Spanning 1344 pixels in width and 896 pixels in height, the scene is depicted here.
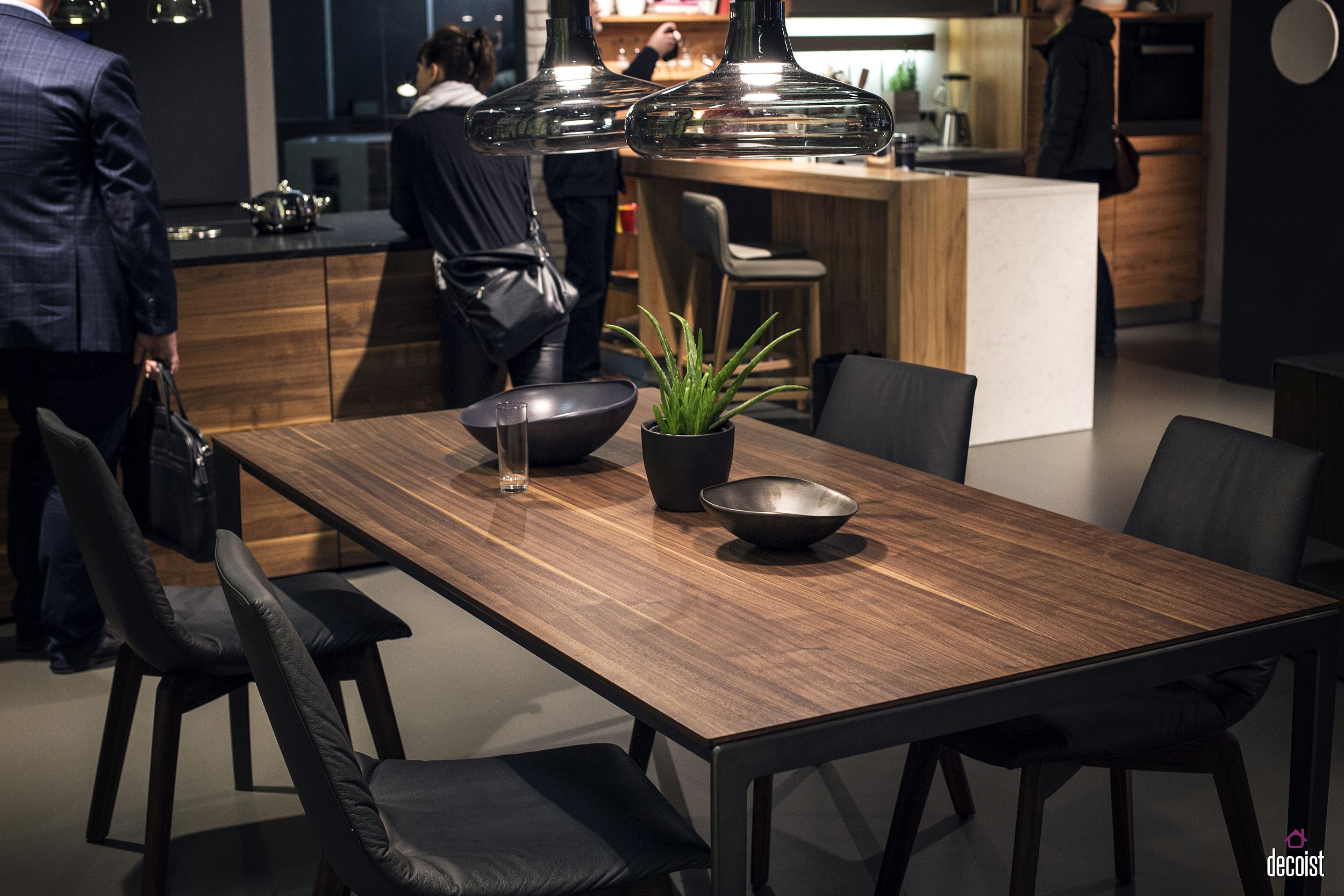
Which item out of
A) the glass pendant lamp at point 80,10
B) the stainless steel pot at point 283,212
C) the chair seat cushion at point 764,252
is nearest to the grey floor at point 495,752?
the stainless steel pot at point 283,212

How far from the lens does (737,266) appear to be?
230 inches

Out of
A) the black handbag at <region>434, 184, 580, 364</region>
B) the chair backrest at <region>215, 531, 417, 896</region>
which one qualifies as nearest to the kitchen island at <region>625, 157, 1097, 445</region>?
the black handbag at <region>434, 184, 580, 364</region>

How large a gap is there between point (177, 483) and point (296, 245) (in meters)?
1.07

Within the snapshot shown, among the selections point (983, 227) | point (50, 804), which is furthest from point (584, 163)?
point (50, 804)

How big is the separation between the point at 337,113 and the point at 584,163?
5.62 feet

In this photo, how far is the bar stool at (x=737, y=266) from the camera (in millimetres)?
5797

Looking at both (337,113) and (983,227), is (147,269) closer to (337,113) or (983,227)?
(983,227)

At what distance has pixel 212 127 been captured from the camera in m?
6.96

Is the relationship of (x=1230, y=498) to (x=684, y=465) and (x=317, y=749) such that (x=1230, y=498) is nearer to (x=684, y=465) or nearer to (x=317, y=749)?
(x=684, y=465)

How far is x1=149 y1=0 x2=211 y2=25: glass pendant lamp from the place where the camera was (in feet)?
15.1

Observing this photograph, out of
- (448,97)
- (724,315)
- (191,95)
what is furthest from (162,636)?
(191,95)

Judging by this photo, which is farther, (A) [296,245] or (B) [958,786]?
(A) [296,245]

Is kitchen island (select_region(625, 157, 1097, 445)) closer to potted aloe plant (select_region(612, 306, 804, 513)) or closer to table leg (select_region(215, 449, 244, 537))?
table leg (select_region(215, 449, 244, 537))

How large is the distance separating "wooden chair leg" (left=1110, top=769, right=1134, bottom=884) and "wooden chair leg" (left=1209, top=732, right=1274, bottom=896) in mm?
316
